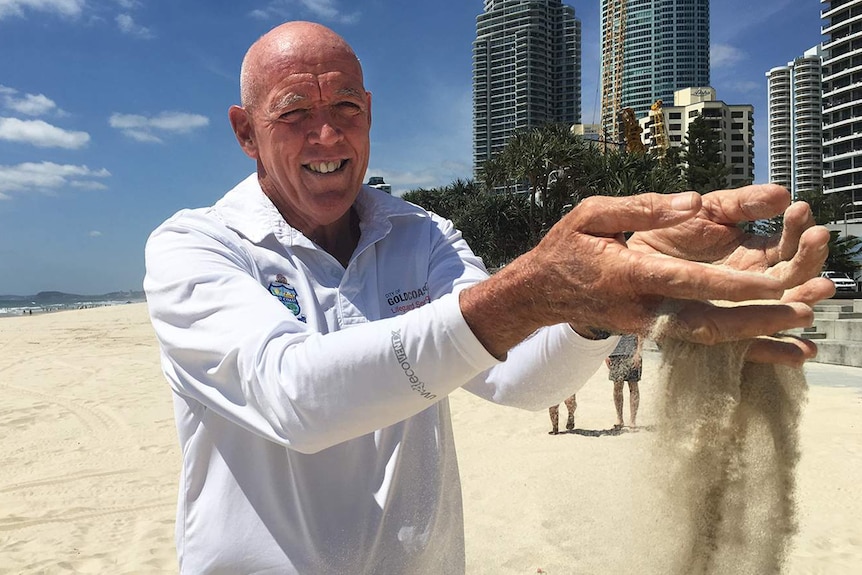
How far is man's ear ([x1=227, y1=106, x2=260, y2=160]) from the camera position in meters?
2.02

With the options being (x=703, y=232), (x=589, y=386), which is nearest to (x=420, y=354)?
(x=703, y=232)

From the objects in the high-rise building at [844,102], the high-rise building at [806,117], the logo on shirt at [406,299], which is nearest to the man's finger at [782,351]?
the logo on shirt at [406,299]

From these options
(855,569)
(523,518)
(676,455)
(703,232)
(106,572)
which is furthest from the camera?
(523,518)

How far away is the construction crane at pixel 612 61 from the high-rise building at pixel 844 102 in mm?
33904

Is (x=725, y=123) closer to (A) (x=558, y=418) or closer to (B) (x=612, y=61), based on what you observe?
(B) (x=612, y=61)

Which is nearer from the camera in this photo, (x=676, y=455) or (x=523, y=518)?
(x=676, y=455)

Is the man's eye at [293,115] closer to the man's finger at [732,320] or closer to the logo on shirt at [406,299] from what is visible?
the logo on shirt at [406,299]

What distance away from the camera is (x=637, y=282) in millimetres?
1177

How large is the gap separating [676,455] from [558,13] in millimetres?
113110

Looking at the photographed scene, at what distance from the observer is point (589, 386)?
1097cm

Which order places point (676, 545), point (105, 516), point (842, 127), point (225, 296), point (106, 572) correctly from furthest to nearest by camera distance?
1. point (842, 127)
2. point (105, 516)
3. point (106, 572)
4. point (676, 545)
5. point (225, 296)

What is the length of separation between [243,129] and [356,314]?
0.75 meters

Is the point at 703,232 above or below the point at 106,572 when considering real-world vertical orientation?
above

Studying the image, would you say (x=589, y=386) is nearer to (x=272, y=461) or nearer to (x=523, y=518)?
(x=523, y=518)
